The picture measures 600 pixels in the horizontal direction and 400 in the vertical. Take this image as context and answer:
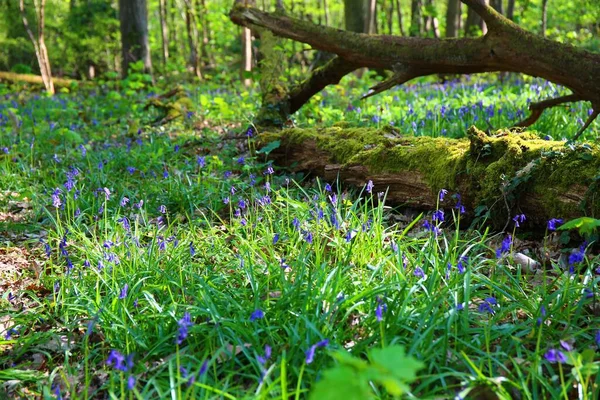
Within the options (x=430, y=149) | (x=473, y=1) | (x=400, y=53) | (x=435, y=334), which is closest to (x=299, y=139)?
(x=400, y=53)

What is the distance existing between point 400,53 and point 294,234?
247 centimetres

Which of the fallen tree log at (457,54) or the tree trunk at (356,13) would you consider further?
the tree trunk at (356,13)

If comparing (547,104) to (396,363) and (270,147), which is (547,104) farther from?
(396,363)

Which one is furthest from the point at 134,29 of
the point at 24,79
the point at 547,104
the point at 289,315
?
A: the point at 289,315

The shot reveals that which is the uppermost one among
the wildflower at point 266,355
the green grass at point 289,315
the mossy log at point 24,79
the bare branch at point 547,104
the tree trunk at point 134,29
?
the tree trunk at point 134,29

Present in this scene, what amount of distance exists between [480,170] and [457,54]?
1555 millimetres

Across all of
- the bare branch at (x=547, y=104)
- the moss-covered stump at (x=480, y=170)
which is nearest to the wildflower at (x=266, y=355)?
the moss-covered stump at (x=480, y=170)

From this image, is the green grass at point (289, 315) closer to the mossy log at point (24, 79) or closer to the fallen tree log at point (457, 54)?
the fallen tree log at point (457, 54)

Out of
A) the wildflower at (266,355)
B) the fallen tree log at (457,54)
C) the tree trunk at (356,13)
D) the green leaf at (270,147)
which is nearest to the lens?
the wildflower at (266,355)

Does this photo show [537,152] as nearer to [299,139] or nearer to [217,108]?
[299,139]

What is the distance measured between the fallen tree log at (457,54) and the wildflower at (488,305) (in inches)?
86.0

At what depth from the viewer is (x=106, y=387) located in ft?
6.99

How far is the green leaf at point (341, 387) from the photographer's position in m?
1.12

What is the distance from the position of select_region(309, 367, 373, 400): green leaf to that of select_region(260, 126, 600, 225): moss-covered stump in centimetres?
240
